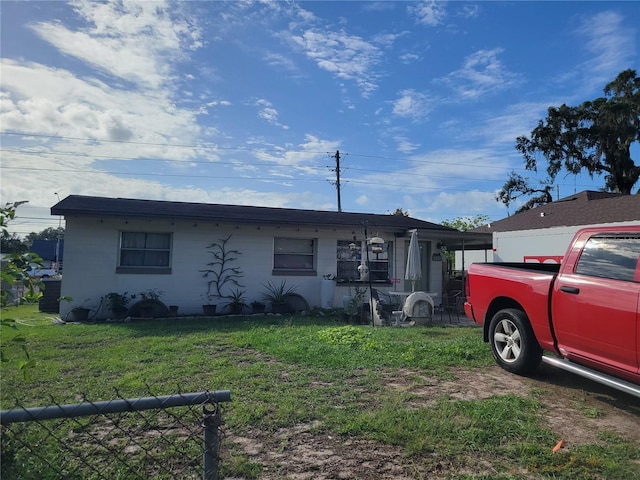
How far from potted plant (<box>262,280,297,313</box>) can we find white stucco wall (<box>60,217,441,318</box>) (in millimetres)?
160

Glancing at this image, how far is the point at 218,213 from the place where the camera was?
500 inches

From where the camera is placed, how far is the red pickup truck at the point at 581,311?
12.6 ft

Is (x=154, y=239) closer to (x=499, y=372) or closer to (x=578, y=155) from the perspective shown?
(x=499, y=372)

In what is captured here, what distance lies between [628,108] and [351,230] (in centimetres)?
2135

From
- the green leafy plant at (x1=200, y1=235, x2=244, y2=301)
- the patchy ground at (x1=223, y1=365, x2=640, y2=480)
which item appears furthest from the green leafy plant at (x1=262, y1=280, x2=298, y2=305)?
the patchy ground at (x1=223, y1=365, x2=640, y2=480)

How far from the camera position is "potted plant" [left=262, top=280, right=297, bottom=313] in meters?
12.2

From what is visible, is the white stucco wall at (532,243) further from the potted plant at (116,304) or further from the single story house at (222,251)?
the potted plant at (116,304)

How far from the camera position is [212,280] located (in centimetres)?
1227

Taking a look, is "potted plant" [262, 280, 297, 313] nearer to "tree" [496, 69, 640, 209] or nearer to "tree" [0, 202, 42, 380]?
"tree" [0, 202, 42, 380]

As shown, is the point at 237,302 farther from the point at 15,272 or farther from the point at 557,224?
the point at 557,224

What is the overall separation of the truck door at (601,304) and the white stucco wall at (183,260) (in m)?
9.02

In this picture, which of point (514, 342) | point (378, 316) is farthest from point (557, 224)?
point (514, 342)

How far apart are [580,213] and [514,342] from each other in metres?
12.0

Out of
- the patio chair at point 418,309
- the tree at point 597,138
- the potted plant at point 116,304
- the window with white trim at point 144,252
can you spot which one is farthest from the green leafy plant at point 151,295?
the tree at point 597,138
